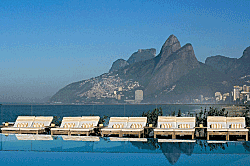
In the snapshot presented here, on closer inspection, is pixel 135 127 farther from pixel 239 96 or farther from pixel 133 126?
pixel 239 96

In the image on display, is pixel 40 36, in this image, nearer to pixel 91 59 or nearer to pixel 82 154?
pixel 91 59

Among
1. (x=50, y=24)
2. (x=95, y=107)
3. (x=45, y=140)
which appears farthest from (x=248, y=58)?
(x=45, y=140)

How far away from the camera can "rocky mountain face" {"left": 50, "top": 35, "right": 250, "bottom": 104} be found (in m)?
53.4

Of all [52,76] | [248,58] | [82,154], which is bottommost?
[82,154]

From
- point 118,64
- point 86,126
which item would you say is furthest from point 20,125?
point 118,64

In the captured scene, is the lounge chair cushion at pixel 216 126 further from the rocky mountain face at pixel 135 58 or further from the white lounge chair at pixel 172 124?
the rocky mountain face at pixel 135 58

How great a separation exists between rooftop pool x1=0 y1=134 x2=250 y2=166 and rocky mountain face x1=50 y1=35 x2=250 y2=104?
43.2 m

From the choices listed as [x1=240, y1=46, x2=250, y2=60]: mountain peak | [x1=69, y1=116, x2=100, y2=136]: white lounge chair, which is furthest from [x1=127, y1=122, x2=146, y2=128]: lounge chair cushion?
[x1=240, y1=46, x2=250, y2=60]: mountain peak

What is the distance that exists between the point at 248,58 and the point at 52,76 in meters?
31.8

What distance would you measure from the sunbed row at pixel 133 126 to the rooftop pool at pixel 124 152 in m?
1.63

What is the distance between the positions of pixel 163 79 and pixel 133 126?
47634 millimetres

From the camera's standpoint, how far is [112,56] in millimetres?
61469

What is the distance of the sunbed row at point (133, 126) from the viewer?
882 cm

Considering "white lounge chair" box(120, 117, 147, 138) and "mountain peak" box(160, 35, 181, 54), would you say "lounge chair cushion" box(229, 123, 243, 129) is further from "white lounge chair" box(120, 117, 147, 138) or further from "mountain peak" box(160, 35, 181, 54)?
"mountain peak" box(160, 35, 181, 54)
